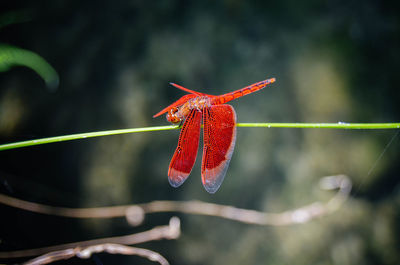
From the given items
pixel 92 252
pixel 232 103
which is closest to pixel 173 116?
pixel 232 103

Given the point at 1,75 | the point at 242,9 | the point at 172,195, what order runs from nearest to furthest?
1. the point at 172,195
2. the point at 1,75
3. the point at 242,9

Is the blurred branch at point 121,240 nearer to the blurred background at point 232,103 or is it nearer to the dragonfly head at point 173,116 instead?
the blurred background at point 232,103

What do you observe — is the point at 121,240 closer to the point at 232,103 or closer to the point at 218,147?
the point at 218,147

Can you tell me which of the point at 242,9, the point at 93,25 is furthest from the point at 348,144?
the point at 93,25

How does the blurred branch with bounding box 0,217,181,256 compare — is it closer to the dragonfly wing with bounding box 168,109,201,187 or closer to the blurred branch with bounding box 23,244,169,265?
the blurred branch with bounding box 23,244,169,265

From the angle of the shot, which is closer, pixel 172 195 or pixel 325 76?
pixel 172 195

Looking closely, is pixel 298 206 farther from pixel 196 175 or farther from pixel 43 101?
pixel 43 101

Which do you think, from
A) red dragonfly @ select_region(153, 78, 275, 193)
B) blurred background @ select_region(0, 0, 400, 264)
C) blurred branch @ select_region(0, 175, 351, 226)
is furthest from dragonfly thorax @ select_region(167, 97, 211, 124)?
blurred branch @ select_region(0, 175, 351, 226)

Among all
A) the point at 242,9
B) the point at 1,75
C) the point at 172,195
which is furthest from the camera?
→ the point at 242,9
